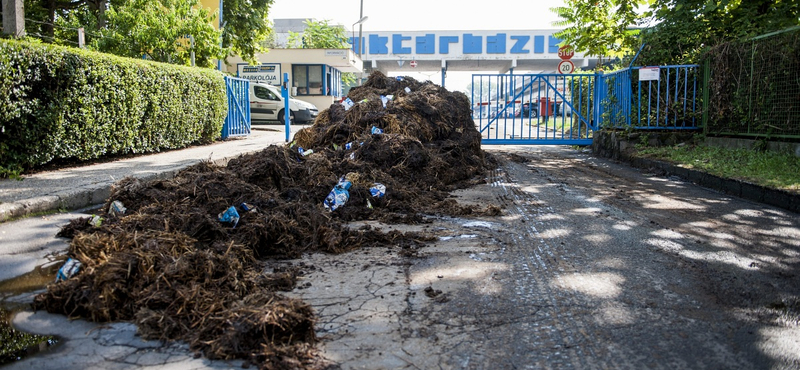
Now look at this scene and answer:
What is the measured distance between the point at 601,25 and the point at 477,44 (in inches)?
1451

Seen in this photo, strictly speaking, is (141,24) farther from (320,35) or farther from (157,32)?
(320,35)

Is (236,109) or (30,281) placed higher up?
(236,109)

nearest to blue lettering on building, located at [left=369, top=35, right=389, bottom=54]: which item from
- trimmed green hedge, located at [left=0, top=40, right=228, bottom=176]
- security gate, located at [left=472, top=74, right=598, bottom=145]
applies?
security gate, located at [left=472, top=74, right=598, bottom=145]

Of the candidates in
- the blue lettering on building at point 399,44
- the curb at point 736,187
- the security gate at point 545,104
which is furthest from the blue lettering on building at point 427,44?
the curb at point 736,187

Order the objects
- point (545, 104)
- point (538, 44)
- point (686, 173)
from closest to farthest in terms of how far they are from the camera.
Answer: point (686, 173), point (545, 104), point (538, 44)

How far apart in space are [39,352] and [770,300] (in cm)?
439

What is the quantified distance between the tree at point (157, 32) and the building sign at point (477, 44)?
3509 cm

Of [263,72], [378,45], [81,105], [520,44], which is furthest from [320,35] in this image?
[81,105]

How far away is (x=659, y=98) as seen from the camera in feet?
46.2

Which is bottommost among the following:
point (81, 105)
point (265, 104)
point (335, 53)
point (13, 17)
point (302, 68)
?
point (81, 105)

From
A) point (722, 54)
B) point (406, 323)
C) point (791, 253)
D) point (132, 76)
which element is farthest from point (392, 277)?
point (722, 54)

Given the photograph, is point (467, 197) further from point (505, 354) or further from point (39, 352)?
point (39, 352)

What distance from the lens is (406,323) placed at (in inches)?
136

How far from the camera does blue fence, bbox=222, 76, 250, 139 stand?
17.5 metres
